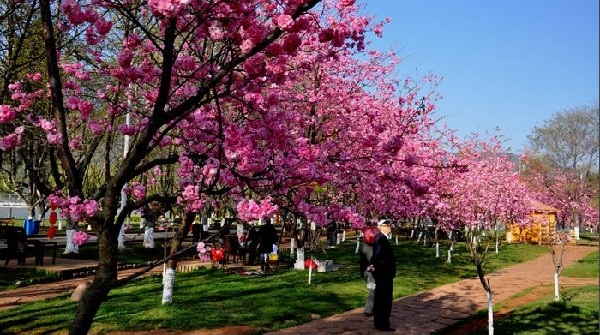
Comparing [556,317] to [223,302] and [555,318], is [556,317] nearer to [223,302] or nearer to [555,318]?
[555,318]

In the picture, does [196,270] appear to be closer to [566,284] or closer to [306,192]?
[306,192]

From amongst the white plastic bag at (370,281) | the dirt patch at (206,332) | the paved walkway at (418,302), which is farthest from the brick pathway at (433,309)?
the white plastic bag at (370,281)

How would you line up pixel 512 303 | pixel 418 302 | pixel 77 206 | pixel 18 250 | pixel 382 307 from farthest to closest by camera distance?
1. pixel 18 250
2. pixel 512 303
3. pixel 418 302
4. pixel 382 307
5. pixel 77 206

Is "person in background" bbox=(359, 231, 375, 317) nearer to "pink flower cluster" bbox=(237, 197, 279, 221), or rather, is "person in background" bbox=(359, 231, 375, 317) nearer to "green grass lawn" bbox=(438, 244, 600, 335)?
"green grass lawn" bbox=(438, 244, 600, 335)

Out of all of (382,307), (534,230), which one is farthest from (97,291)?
(534,230)

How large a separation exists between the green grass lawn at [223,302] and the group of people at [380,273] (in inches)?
58.4

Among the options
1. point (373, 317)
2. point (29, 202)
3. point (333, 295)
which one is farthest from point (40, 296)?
point (29, 202)

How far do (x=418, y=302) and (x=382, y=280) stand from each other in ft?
10.9

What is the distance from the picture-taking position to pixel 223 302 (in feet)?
37.5

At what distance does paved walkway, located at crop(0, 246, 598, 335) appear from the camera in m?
9.20

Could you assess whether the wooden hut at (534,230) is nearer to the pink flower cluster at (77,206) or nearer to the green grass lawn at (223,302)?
the green grass lawn at (223,302)

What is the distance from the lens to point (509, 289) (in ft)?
48.3

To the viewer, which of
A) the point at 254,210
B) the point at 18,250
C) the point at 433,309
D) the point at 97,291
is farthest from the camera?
the point at 18,250

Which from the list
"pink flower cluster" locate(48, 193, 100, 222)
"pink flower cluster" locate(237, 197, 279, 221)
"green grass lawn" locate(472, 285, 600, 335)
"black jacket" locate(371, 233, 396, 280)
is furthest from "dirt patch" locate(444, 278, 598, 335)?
"pink flower cluster" locate(48, 193, 100, 222)
